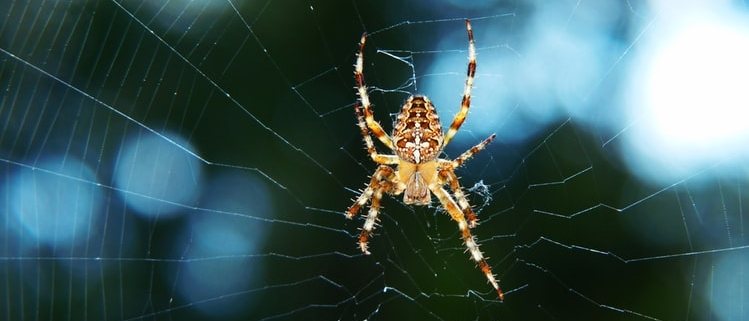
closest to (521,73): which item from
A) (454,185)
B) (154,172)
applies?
(454,185)

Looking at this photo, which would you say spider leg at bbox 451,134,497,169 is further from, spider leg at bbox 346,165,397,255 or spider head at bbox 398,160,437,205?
spider leg at bbox 346,165,397,255

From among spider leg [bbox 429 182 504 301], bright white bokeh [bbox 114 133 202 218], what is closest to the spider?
spider leg [bbox 429 182 504 301]

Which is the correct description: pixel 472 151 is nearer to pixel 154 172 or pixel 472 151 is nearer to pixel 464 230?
pixel 464 230

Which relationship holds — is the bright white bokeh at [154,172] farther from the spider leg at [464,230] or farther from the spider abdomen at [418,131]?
the spider leg at [464,230]

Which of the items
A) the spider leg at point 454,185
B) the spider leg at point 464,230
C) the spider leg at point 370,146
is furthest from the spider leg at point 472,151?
the spider leg at point 370,146

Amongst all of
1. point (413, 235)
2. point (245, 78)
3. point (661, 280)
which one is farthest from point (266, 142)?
point (661, 280)

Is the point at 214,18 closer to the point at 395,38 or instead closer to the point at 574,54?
the point at 395,38

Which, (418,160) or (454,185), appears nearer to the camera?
(418,160)
